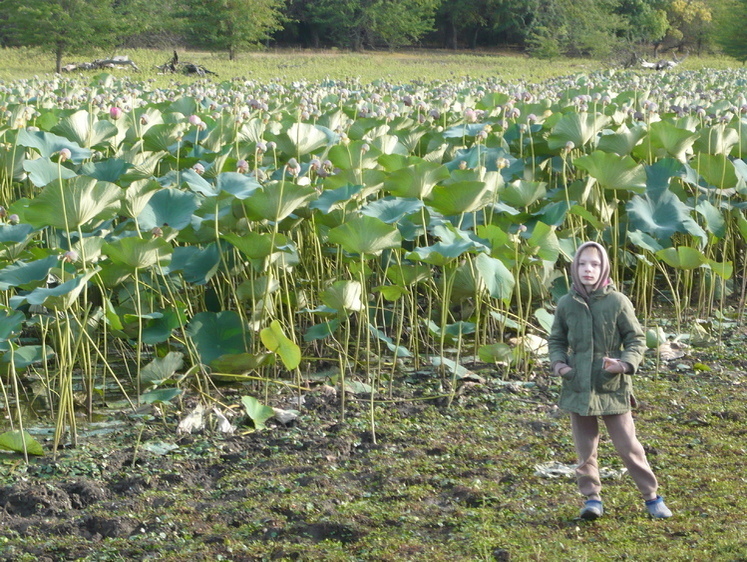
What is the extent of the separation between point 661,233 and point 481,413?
1646 mm

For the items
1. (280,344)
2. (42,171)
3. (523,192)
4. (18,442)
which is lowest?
(18,442)

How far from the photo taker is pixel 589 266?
105 inches

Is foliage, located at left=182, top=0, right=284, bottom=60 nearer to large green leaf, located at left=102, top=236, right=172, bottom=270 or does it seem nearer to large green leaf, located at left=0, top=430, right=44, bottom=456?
large green leaf, located at left=102, top=236, right=172, bottom=270

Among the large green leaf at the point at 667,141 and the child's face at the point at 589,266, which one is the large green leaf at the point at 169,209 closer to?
the child's face at the point at 589,266

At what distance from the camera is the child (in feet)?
8.75

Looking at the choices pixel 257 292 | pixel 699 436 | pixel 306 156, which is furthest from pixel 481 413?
pixel 306 156

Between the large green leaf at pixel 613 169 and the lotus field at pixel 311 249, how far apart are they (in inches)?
0.4

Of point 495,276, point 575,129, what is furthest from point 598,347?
point 575,129

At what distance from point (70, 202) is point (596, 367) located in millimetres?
2068

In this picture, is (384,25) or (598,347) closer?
(598,347)

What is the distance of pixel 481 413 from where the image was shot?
381cm

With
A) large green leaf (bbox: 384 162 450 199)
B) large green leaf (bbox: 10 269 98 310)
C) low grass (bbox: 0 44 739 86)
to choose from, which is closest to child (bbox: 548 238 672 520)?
large green leaf (bbox: 10 269 98 310)

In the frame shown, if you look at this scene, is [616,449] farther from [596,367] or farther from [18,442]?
[18,442]

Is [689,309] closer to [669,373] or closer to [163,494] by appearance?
[669,373]
